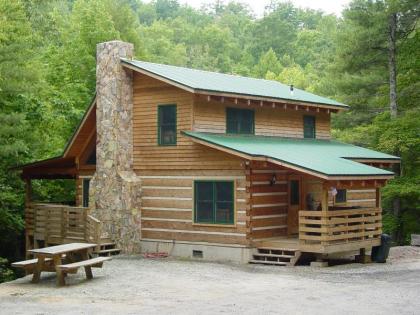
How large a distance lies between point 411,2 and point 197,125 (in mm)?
13009

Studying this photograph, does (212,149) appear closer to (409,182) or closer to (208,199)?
(208,199)

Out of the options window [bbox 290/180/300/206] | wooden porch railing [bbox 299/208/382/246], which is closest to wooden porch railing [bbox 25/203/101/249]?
window [bbox 290/180/300/206]

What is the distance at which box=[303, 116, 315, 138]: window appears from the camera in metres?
26.5

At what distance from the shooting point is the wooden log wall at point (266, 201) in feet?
67.8

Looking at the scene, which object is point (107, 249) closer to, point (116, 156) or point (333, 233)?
point (116, 156)

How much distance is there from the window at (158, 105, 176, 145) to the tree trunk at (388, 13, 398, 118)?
12.0 metres

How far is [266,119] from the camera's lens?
24406 mm

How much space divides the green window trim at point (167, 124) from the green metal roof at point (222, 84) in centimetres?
111

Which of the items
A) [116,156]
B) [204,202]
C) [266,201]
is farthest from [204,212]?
[116,156]

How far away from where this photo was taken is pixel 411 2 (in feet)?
96.7

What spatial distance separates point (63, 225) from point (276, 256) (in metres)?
7.84

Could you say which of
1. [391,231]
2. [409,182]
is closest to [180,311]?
[409,182]

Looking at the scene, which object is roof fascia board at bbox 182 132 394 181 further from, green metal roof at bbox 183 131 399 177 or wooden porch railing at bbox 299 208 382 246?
wooden porch railing at bbox 299 208 382 246

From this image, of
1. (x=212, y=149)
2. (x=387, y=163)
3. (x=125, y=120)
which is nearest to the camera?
(x=212, y=149)
